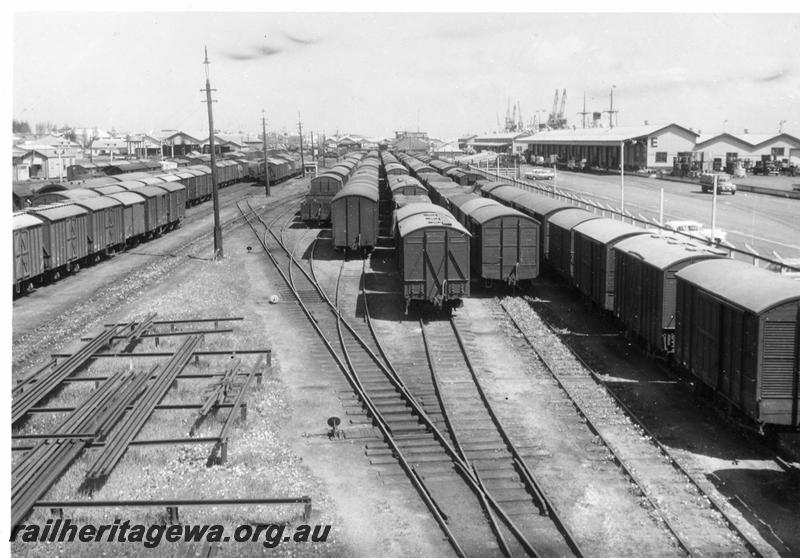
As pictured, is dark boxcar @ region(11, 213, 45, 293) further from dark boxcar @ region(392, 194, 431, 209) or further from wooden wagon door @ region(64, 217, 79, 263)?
dark boxcar @ region(392, 194, 431, 209)

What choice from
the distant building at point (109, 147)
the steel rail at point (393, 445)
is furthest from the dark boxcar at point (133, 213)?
the distant building at point (109, 147)

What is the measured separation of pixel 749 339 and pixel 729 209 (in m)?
39.2

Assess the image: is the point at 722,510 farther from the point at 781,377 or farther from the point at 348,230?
the point at 348,230

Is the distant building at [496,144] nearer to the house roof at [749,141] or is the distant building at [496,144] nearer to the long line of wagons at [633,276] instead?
the house roof at [749,141]

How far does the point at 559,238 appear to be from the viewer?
2812 centimetres

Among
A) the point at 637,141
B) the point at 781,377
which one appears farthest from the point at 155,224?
the point at 637,141

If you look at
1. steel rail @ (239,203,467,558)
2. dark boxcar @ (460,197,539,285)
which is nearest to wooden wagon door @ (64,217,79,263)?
steel rail @ (239,203,467,558)

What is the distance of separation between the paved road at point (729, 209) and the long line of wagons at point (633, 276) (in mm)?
12249

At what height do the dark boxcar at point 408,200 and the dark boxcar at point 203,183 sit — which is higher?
the dark boxcar at point 203,183

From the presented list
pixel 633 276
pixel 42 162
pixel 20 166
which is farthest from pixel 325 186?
pixel 42 162

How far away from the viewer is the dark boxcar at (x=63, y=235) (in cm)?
3048

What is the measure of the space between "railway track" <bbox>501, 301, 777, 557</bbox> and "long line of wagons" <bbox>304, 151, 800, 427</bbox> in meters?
A: 1.85

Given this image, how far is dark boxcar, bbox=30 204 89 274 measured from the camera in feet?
100

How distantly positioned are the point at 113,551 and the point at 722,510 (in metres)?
9.47
